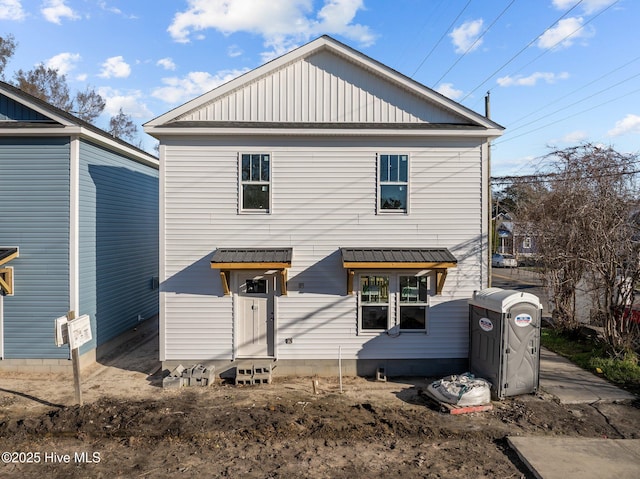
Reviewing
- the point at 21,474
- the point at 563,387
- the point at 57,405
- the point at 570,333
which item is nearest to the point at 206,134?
the point at 57,405

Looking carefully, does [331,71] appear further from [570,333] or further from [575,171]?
[570,333]

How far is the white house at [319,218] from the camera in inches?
376

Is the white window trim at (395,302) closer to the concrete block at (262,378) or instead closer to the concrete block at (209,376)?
the concrete block at (262,378)

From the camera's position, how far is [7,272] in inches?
385

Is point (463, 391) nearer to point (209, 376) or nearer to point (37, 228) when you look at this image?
point (209, 376)

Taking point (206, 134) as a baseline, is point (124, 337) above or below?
below

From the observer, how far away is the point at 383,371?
965cm

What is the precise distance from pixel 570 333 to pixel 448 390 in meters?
7.18

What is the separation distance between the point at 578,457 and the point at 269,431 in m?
4.74

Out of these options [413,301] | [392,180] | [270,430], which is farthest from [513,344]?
[270,430]

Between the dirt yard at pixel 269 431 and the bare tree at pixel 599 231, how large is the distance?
3.51 meters

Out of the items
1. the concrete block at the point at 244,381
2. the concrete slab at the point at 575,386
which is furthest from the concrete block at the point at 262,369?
the concrete slab at the point at 575,386

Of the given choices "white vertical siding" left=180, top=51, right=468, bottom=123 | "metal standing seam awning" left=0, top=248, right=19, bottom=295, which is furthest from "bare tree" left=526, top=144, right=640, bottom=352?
"metal standing seam awning" left=0, top=248, right=19, bottom=295

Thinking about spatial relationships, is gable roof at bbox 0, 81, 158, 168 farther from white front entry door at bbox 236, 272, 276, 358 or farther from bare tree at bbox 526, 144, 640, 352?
bare tree at bbox 526, 144, 640, 352
